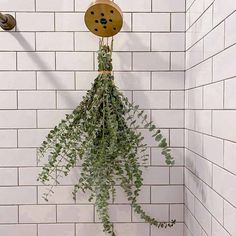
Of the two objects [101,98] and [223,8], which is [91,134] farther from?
[223,8]

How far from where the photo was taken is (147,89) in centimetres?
117

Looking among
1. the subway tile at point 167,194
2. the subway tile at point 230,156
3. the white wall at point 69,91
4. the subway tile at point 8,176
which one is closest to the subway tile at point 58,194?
the white wall at point 69,91

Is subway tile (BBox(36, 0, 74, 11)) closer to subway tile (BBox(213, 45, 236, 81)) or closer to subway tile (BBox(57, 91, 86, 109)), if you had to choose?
subway tile (BBox(57, 91, 86, 109))

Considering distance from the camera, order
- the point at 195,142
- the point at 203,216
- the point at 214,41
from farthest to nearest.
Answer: the point at 195,142 < the point at 203,216 < the point at 214,41

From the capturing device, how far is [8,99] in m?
1.16

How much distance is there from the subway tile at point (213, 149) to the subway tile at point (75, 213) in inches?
21.1

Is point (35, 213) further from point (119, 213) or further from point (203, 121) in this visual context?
point (203, 121)

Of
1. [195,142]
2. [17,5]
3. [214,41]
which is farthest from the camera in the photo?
[17,5]

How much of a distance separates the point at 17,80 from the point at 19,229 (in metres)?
0.59

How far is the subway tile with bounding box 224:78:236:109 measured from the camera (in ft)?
2.28

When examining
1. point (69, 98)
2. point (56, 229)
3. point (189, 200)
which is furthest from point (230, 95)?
point (56, 229)

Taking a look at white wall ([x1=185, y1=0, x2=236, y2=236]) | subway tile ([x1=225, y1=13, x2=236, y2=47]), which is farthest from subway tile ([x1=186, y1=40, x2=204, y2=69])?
subway tile ([x1=225, y1=13, x2=236, y2=47])

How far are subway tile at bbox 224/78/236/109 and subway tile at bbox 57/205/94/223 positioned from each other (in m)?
0.71

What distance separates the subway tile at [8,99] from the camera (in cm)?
116
